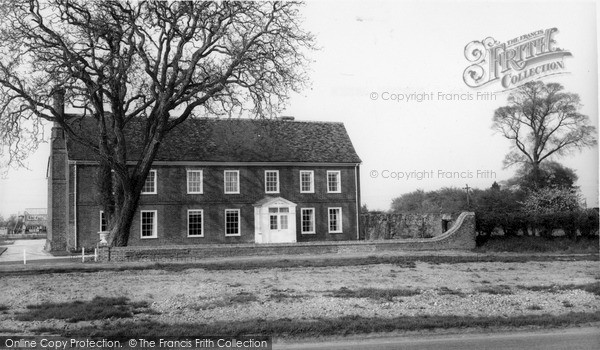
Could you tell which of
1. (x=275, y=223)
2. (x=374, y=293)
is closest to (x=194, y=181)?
(x=275, y=223)

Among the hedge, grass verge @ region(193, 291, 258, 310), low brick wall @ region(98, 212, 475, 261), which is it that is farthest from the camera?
the hedge

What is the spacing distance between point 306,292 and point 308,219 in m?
24.0

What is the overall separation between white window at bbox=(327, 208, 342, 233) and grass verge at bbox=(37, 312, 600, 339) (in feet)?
88.1

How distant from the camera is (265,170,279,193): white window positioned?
38.1 meters

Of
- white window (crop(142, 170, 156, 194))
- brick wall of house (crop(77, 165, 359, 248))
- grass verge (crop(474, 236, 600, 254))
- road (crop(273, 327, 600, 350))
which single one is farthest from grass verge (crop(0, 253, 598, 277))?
white window (crop(142, 170, 156, 194))

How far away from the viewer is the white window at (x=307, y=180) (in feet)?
127

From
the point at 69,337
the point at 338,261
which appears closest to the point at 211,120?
the point at 338,261

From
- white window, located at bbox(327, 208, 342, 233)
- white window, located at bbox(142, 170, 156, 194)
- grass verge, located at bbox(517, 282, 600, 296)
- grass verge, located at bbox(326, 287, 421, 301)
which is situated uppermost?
white window, located at bbox(142, 170, 156, 194)

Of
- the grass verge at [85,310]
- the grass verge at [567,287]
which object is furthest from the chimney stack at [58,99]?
the grass verge at [567,287]

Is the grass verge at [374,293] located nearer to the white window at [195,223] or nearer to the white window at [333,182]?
the white window at [195,223]

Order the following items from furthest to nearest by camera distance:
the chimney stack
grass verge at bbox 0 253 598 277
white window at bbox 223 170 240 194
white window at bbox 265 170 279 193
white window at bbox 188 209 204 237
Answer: white window at bbox 265 170 279 193 < white window at bbox 223 170 240 194 < white window at bbox 188 209 204 237 < the chimney stack < grass verge at bbox 0 253 598 277

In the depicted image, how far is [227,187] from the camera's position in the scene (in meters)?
37.3

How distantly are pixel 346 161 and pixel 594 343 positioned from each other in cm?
2873

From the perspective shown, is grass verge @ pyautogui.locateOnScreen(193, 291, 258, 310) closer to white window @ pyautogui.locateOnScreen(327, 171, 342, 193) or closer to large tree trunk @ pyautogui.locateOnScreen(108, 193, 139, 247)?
large tree trunk @ pyautogui.locateOnScreen(108, 193, 139, 247)
